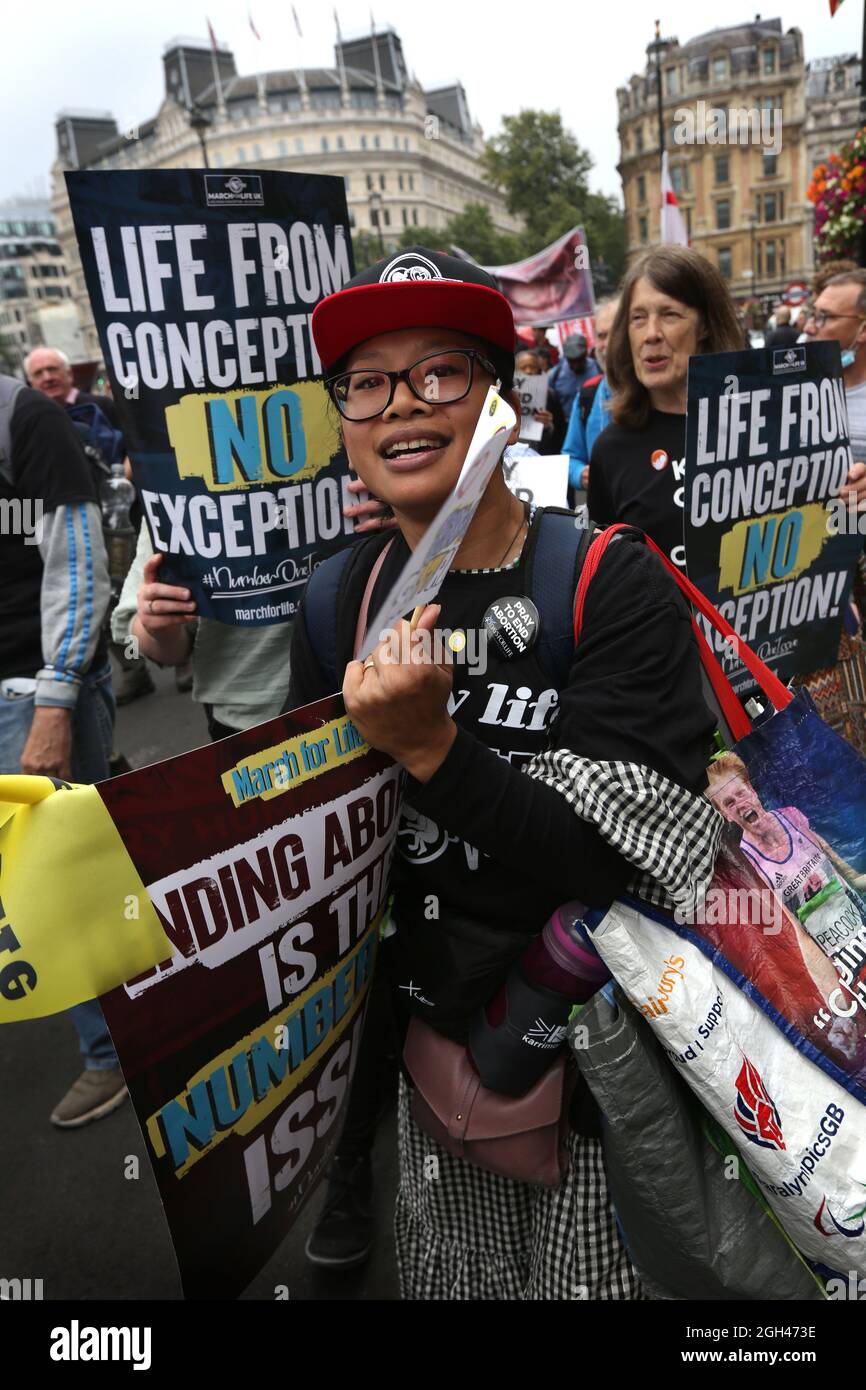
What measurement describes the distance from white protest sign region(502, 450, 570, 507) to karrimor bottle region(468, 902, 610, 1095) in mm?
1650

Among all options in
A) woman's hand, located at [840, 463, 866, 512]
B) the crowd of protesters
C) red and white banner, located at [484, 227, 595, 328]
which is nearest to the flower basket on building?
red and white banner, located at [484, 227, 595, 328]

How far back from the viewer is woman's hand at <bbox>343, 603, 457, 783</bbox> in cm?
109

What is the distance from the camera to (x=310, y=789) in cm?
122

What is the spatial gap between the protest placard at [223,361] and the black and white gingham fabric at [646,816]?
107cm

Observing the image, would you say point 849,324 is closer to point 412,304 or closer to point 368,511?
point 368,511

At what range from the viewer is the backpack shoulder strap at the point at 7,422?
7.97 feet

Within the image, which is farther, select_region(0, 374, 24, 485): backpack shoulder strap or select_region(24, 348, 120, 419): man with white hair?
select_region(24, 348, 120, 419): man with white hair

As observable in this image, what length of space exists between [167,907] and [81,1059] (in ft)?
8.38

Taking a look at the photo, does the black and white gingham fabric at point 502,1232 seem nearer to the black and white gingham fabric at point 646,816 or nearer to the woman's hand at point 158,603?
the black and white gingham fabric at point 646,816

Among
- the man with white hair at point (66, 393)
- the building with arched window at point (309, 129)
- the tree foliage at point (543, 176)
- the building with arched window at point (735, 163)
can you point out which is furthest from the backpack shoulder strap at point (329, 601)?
the building with arched window at point (309, 129)

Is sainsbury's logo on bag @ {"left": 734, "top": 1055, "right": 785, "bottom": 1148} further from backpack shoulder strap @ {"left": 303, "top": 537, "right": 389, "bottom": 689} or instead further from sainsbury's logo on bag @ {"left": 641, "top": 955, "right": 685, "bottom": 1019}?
backpack shoulder strap @ {"left": 303, "top": 537, "right": 389, "bottom": 689}
